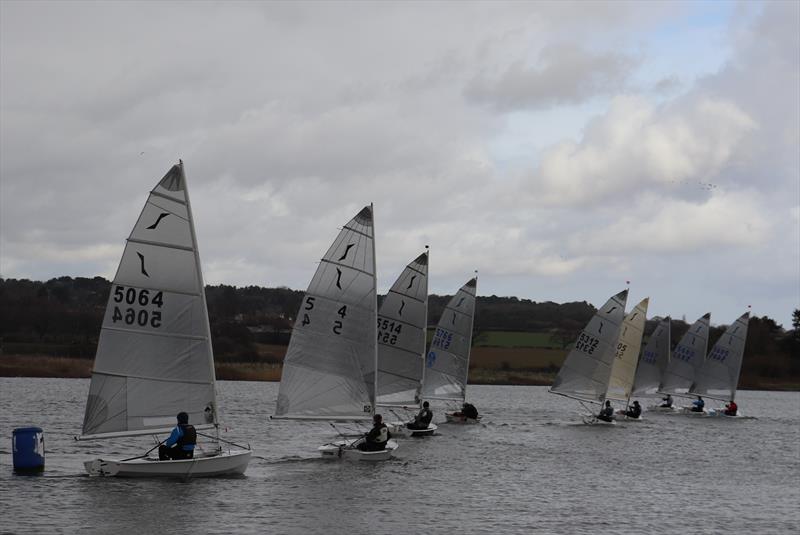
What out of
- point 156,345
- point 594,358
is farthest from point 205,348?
point 594,358

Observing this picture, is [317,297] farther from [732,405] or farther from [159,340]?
[732,405]

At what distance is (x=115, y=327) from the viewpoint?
84.6 ft

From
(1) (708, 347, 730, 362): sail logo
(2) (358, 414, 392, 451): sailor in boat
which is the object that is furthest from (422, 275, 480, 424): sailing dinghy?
(1) (708, 347, 730, 362): sail logo

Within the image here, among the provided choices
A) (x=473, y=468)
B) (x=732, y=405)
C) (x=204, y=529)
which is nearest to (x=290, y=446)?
(x=473, y=468)

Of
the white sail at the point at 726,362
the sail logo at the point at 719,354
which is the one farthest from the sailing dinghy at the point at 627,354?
the sail logo at the point at 719,354

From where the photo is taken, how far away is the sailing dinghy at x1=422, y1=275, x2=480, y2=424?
1997 inches

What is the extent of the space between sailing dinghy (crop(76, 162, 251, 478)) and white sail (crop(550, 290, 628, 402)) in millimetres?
31740

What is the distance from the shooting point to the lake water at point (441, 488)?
2303 centimetres

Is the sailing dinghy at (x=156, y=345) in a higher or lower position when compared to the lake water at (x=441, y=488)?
higher

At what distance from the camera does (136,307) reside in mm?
25969

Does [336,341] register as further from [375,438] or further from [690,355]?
[690,355]

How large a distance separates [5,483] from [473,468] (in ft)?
48.6

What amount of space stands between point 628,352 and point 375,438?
106 ft

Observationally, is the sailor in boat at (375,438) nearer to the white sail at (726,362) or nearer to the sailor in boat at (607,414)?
the sailor in boat at (607,414)
